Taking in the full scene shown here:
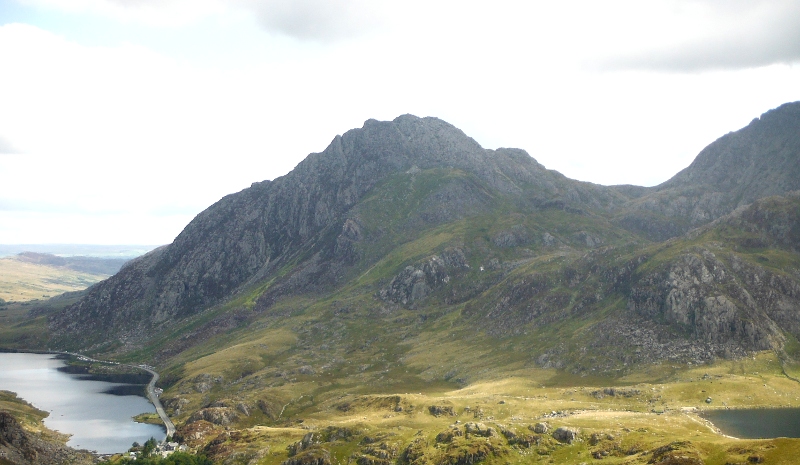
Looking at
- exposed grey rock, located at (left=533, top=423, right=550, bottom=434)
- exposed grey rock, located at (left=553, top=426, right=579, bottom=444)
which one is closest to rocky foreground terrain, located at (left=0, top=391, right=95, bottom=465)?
exposed grey rock, located at (left=533, top=423, right=550, bottom=434)

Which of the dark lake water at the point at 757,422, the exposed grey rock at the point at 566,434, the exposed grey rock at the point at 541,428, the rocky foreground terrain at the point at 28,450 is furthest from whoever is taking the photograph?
the exposed grey rock at the point at 541,428

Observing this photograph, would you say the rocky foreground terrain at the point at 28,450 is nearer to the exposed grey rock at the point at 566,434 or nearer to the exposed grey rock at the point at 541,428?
the exposed grey rock at the point at 541,428

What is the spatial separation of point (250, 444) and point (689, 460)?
117 m

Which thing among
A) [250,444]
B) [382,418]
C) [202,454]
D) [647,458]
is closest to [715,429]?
[647,458]

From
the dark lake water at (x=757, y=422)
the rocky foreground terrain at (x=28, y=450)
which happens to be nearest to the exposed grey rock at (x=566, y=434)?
the dark lake water at (x=757, y=422)

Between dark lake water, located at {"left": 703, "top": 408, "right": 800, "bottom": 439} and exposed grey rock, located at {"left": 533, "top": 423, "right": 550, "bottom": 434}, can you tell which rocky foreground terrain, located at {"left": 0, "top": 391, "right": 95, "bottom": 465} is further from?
dark lake water, located at {"left": 703, "top": 408, "right": 800, "bottom": 439}

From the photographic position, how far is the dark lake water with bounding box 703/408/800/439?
149 m

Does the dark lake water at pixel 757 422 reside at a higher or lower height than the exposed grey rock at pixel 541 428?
lower

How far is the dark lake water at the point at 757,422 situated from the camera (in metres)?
149

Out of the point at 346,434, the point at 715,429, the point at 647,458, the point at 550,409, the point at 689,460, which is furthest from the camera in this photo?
the point at 550,409

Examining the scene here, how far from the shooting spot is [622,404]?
18712 centimetres

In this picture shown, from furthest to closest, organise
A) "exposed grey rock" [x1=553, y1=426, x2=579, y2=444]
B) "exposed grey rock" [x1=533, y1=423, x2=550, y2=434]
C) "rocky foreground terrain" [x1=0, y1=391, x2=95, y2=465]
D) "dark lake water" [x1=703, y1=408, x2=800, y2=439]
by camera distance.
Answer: "exposed grey rock" [x1=533, y1=423, x2=550, y2=434], "rocky foreground terrain" [x1=0, y1=391, x2=95, y2=465], "dark lake water" [x1=703, y1=408, x2=800, y2=439], "exposed grey rock" [x1=553, y1=426, x2=579, y2=444]

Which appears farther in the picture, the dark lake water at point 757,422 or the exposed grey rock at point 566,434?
the dark lake water at point 757,422

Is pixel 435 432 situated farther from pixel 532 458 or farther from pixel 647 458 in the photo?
pixel 647 458
